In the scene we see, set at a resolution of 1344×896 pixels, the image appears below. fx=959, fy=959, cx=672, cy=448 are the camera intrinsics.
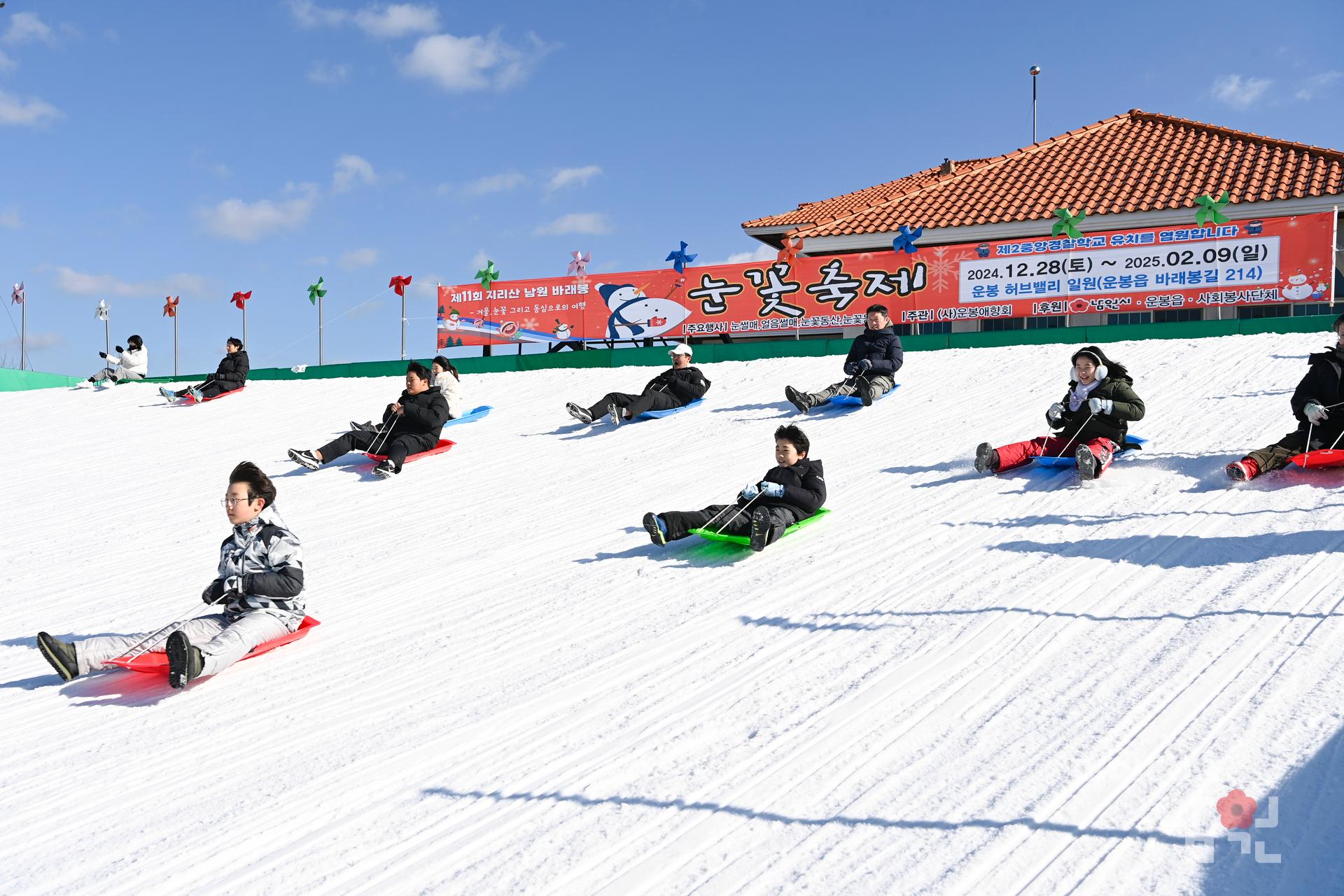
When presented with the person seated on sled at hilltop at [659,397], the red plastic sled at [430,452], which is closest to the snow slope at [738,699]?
the red plastic sled at [430,452]

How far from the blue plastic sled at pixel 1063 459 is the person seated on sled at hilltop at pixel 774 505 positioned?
1.73m

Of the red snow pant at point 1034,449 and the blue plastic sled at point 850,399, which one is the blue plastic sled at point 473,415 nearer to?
the blue plastic sled at point 850,399

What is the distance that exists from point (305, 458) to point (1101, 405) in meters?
6.92

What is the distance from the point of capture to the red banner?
11039 millimetres

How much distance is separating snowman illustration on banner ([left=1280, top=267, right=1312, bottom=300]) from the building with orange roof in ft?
9.20

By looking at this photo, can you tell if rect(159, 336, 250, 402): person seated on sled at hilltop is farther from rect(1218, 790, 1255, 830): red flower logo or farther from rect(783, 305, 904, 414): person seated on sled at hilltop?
rect(1218, 790, 1255, 830): red flower logo

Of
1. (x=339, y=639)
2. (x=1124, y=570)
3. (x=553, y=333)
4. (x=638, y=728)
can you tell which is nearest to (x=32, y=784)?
(x=339, y=639)

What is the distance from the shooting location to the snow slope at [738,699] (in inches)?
101

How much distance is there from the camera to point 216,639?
13.8 feet

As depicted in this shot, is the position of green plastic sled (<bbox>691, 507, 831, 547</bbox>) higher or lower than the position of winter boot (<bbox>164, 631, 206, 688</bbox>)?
higher

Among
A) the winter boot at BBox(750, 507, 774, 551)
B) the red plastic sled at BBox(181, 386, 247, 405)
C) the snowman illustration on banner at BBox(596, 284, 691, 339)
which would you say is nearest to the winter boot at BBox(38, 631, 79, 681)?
the winter boot at BBox(750, 507, 774, 551)

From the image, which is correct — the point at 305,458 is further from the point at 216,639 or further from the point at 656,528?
the point at 216,639

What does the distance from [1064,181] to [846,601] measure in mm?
15780

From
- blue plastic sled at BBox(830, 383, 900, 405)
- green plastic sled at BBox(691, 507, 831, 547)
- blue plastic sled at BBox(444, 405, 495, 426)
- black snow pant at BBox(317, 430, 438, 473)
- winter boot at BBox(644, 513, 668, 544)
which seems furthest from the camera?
blue plastic sled at BBox(444, 405, 495, 426)
